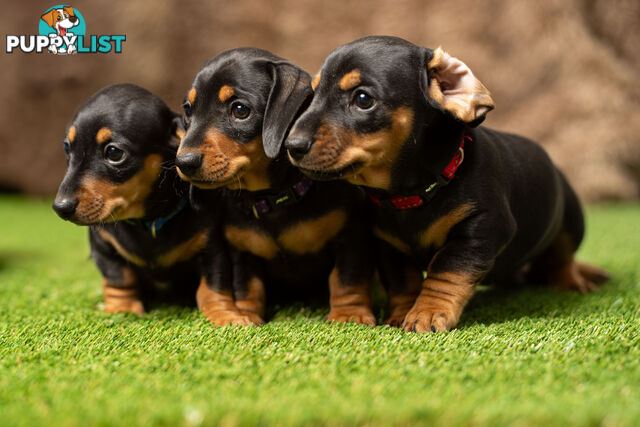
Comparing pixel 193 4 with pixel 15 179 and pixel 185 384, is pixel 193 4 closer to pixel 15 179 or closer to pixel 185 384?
pixel 15 179

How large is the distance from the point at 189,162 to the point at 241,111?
35 centimetres

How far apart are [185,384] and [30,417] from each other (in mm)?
410

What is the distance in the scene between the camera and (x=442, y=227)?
2.49m

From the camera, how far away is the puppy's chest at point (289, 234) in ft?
8.93

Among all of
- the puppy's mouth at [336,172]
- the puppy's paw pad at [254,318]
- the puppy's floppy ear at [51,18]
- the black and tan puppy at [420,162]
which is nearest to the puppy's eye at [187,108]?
the black and tan puppy at [420,162]

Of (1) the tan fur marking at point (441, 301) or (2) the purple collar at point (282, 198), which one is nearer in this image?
(1) the tan fur marking at point (441, 301)

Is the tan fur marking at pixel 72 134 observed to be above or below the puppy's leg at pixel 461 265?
above

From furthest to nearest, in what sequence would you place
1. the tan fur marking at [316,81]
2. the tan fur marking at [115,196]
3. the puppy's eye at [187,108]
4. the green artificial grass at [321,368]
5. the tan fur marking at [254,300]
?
the tan fur marking at [254,300] → the puppy's eye at [187,108] → the tan fur marking at [115,196] → the tan fur marking at [316,81] → the green artificial grass at [321,368]

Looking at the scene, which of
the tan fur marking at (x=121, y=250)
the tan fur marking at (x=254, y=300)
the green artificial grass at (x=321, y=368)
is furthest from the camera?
the tan fur marking at (x=121, y=250)

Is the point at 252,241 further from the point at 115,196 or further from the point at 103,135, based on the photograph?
the point at 103,135

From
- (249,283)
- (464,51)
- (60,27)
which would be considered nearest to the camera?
(249,283)

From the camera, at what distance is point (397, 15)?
7473mm

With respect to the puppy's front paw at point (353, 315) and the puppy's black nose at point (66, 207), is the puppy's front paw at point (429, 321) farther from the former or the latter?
the puppy's black nose at point (66, 207)

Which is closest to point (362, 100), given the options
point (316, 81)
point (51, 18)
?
point (316, 81)
